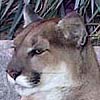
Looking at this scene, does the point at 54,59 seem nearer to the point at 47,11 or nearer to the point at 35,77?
the point at 35,77

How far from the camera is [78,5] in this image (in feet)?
25.0

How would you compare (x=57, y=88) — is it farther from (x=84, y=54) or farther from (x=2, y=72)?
(x=2, y=72)

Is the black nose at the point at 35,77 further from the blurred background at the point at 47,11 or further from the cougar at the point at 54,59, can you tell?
the blurred background at the point at 47,11

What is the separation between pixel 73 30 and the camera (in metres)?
4.67

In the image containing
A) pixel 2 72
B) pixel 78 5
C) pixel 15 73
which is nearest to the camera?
pixel 15 73

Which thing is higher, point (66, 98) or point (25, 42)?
point (25, 42)

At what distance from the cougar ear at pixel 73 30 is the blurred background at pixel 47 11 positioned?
2.76 meters

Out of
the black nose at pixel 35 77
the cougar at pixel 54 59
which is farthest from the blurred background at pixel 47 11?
the black nose at pixel 35 77

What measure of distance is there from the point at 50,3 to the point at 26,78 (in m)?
3.27

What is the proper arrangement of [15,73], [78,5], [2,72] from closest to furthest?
[15,73] → [2,72] → [78,5]

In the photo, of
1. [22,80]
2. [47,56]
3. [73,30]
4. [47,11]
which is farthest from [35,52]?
[47,11]

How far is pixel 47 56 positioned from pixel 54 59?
60mm

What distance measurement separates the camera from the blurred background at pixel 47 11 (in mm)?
7660

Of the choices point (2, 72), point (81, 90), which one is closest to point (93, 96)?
point (81, 90)
